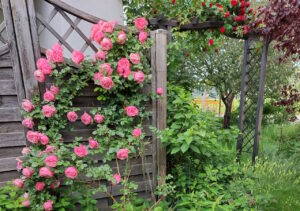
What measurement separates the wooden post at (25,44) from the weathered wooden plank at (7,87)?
0.10 m

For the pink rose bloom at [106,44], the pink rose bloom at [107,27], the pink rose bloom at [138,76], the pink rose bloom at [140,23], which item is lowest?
the pink rose bloom at [138,76]

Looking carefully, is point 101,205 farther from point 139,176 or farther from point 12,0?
point 12,0

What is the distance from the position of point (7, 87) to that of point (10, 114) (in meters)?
0.23

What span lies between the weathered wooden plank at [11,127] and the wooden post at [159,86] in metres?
1.22

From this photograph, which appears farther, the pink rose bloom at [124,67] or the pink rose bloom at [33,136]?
the pink rose bloom at [124,67]

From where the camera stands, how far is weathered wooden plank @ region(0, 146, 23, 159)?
1656 millimetres

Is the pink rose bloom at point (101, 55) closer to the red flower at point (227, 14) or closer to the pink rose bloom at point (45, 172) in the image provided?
the pink rose bloom at point (45, 172)

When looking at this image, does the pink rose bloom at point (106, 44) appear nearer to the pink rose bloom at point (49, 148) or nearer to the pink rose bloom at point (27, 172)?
the pink rose bloom at point (49, 148)

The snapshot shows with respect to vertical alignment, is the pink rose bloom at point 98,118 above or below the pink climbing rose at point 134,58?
below

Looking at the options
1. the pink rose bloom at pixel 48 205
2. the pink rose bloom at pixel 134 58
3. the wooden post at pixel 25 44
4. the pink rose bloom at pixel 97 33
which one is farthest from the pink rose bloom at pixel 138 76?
the pink rose bloom at pixel 48 205

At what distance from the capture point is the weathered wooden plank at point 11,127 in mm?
1635

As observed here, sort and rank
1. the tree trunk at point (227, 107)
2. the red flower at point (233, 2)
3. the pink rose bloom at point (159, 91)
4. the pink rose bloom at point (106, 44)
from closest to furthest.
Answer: the pink rose bloom at point (106, 44) → the pink rose bloom at point (159, 91) → the red flower at point (233, 2) → the tree trunk at point (227, 107)

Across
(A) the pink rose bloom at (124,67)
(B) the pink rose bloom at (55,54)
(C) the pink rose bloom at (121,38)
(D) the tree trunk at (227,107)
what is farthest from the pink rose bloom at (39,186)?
(D) the tree trunk at (227,107)

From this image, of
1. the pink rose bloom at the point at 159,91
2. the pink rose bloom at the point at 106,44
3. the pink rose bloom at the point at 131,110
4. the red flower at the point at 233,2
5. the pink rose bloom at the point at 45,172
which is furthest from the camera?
the red flower at the point at 233,2
